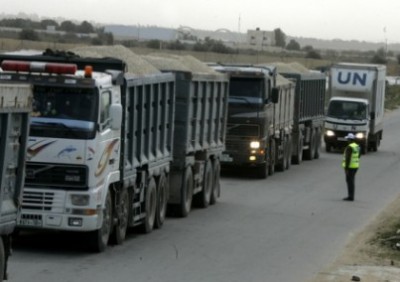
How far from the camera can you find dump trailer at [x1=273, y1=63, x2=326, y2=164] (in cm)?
3950

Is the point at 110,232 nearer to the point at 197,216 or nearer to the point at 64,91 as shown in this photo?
the point at 64,91

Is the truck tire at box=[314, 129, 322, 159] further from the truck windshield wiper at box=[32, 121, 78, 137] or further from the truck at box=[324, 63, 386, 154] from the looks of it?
the truck windshield wiper at box=[32, 121, 78, 137]

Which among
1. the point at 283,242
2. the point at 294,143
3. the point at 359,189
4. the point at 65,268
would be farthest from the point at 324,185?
the point at 65,268

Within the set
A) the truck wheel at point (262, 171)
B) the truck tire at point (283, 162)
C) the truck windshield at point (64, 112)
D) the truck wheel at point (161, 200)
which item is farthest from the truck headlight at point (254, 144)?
the truck windshield at point (64, 112)

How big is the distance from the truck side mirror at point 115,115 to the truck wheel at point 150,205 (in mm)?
2973

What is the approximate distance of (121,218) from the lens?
18.0 meters

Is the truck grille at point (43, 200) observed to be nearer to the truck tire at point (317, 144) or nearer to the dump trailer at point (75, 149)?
the dump trailer at point (75, 149)

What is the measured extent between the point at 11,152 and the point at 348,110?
34.8m

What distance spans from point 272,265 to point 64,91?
157 inches

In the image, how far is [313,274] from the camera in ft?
52.4

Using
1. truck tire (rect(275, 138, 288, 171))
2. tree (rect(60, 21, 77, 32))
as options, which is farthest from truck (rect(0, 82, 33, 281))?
tree (rect(60, 21, 77, 32))

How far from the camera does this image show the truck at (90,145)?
16375 millimetres

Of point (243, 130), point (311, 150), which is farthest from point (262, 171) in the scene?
point (311, 150)

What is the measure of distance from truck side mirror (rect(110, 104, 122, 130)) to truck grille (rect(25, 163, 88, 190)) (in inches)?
38.5
